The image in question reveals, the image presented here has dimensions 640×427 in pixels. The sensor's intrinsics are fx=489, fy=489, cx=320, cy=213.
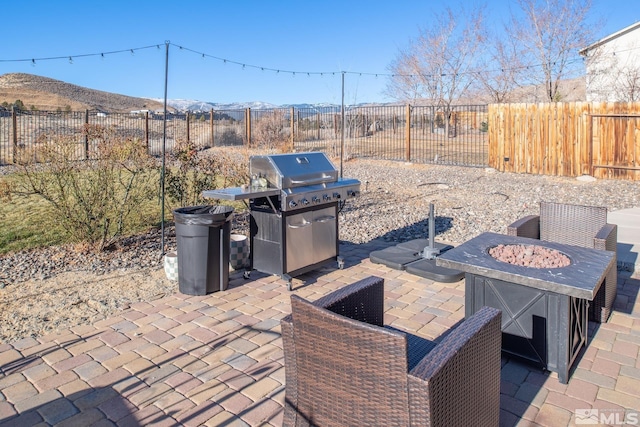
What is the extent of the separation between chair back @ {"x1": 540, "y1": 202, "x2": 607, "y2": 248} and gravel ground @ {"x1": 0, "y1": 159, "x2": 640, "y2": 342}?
5.55 feet

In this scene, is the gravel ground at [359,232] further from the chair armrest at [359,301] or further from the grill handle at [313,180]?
the chair armrest at [359,301]

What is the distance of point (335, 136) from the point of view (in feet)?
59.1

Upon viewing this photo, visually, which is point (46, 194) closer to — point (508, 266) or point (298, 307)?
point (298, 307)

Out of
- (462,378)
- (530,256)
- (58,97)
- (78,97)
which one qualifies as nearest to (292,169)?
(530,256)

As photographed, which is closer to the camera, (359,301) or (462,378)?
(462,378)

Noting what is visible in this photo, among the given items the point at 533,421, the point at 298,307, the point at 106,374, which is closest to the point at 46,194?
the point at 106,374

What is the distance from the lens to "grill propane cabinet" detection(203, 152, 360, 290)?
13.6 ft

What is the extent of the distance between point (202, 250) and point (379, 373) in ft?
8.47

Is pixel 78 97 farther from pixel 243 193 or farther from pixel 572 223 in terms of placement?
pixel 572 223

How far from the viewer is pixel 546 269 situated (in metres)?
2.76

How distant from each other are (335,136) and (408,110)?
3912mm

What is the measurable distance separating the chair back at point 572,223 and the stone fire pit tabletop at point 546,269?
3.68 ft

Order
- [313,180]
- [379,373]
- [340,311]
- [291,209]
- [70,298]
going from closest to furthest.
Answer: [379,373], [340,311], [70,298], [291,209], [313,180]

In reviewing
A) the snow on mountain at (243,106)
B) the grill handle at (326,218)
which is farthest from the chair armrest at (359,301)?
the snow on mountain at (243,106)
